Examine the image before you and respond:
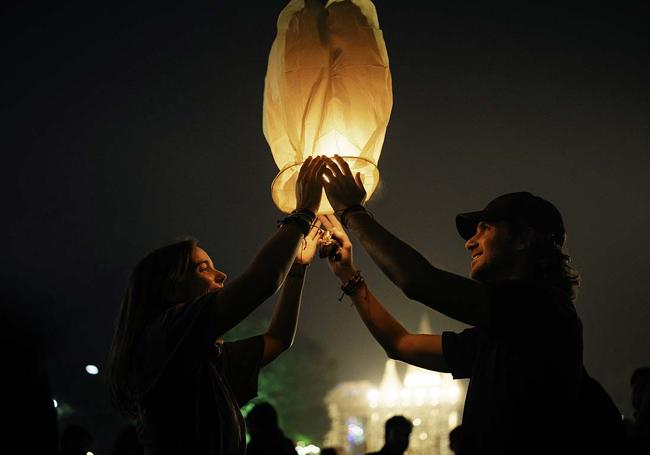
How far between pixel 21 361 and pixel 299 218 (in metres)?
1.38

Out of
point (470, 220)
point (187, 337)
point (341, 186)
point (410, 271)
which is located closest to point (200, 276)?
point (187, 337)

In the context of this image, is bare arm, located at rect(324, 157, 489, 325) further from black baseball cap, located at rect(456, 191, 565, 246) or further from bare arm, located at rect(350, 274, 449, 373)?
bare arm, located at rect(350, 274, 449, 373)

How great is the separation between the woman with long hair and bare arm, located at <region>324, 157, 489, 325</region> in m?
0.15

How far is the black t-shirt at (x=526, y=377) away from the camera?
2.18m

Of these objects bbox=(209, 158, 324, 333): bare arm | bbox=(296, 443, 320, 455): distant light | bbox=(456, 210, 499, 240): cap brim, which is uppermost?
bbox=(296, 443, 320, 455): distant light

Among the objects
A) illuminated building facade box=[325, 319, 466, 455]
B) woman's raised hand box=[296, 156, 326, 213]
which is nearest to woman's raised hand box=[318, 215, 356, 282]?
woman's raised hand box=[296, 156, 326, 213]

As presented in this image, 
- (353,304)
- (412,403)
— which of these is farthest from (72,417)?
(412,403)

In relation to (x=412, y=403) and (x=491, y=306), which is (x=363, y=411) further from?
(x=491, y=306)

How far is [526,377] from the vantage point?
7.38 feet

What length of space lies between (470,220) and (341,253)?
0.89 meters

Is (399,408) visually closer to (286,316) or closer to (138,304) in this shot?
(286,316)

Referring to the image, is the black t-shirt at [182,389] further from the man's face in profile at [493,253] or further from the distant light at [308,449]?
the distant light at [308,449]

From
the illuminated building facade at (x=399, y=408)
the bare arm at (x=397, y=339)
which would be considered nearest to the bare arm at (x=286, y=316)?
the bare arm at (x=397, y=339)

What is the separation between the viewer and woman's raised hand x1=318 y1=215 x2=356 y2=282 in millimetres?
3549
